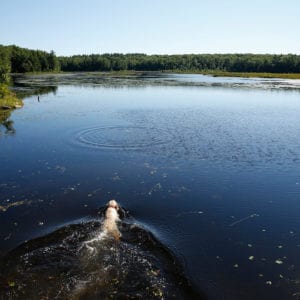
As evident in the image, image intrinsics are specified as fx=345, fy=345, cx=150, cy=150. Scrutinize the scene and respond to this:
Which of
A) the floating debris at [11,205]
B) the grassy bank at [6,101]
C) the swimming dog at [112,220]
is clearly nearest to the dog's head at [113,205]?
the swimming dog at [112,220]

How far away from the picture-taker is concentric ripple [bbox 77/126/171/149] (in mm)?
31828

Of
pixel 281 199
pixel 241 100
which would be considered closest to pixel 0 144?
pixel 281 199

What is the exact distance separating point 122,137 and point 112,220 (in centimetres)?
1801

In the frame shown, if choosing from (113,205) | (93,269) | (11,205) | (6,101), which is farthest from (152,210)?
(6,101)

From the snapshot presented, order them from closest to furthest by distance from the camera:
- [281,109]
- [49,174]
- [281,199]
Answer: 1. [281,199]
2. [49,174]
3. [281,109]

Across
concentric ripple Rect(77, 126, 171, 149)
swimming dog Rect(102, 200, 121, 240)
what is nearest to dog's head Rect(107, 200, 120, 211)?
swimming dog Rect(102, 200, 121, 240)

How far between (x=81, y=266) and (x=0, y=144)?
2232cm

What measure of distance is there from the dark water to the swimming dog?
42 cm

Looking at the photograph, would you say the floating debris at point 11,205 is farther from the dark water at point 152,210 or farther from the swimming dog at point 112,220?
the swimming dog at point 112,220

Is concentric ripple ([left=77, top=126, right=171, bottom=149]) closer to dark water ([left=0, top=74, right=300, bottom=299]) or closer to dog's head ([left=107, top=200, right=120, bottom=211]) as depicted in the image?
dark water ([left=0, top=74, right=300, bottom=299])

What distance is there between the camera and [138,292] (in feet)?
40.5

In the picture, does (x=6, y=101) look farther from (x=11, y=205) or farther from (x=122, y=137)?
(x=11, y=205)

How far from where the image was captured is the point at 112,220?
17156 millimetres

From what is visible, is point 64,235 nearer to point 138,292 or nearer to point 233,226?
point 138,292
